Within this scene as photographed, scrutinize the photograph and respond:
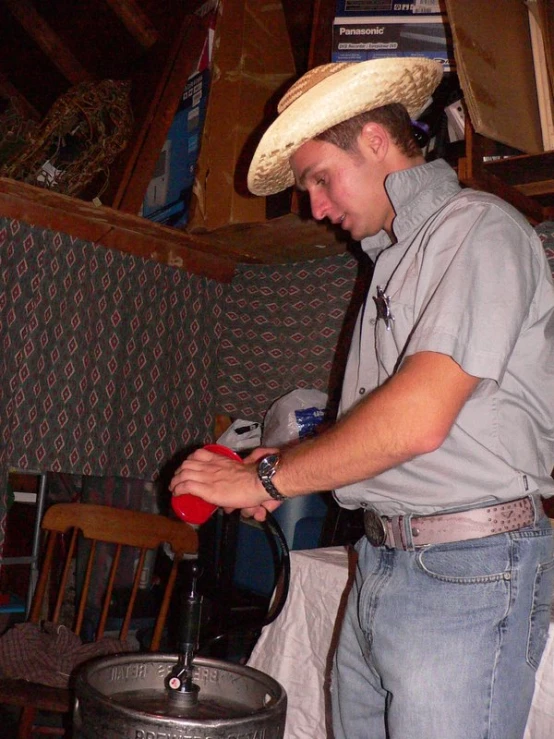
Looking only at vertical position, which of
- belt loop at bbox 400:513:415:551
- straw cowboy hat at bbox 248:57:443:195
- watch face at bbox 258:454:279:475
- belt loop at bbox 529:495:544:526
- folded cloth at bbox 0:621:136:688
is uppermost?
straw cowboy hat at bbox 248:57:443:195

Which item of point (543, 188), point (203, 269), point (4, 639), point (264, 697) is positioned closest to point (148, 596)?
point (4, 639)

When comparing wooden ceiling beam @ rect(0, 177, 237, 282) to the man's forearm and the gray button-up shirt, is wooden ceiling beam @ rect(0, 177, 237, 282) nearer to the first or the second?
the gray button-up shirt

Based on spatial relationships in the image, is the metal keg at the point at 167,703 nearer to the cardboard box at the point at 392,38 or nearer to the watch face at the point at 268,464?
the watch face at the point at 268,464

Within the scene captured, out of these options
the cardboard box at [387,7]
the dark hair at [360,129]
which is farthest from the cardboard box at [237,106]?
the dark hair at [360,129]

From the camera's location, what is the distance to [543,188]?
199cm

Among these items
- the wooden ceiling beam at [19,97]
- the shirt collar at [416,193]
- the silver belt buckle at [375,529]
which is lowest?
the silver belt buckle at [375,529]

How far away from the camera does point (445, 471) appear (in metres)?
1.06

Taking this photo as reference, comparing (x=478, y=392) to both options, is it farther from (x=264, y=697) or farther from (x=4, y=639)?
(x=4, y=639)

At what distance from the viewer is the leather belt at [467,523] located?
1.04m

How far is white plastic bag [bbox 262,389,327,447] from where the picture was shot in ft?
8.30

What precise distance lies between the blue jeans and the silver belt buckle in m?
0.04

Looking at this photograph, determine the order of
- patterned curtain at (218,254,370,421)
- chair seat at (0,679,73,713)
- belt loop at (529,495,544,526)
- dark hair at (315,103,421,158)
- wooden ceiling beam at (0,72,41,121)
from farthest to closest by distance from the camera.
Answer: wooden ceiling beam at (0,72,41,121) < patterned curtain at (218,254,370,421) < chair seat at (0,679,73,713) < dark hair at (315,103,421,158) < belt loop at (529,495,544,526)

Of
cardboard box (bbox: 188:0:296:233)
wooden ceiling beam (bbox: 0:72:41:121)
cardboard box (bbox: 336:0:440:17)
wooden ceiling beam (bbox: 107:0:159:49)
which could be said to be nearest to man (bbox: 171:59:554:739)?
cardboard box (bbox: 336:0:440:17)

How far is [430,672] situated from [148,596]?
2090 millimetres
